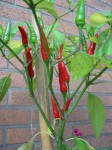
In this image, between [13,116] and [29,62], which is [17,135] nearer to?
[13,116]

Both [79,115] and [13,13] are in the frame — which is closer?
[13,13]

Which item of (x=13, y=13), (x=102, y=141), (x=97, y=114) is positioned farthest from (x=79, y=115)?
(x=97, y=114)

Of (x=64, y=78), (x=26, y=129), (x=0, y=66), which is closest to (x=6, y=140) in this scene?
(x=26, y=129)

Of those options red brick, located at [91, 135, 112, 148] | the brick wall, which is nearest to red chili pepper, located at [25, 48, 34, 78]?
the brick wall

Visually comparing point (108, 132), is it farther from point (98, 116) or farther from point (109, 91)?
point (98, 116)

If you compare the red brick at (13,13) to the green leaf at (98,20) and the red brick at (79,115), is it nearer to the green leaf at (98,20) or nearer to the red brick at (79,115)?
the red brick at (79,115)

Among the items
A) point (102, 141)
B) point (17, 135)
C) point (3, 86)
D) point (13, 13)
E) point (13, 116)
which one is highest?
point (13, 13)
